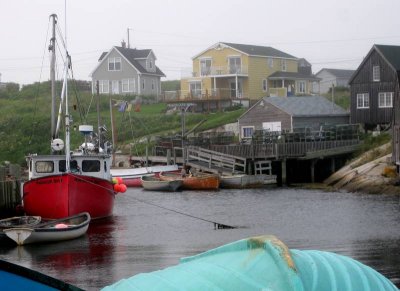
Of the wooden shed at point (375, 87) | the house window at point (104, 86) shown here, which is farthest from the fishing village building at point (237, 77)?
the wooden shed at point (375, 87)

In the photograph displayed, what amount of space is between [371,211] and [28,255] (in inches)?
635

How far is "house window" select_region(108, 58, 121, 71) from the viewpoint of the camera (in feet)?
275

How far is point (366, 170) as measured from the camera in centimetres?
4262

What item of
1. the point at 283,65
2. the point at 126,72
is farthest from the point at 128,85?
the point at 283,65

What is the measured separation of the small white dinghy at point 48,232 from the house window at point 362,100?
33849 mm

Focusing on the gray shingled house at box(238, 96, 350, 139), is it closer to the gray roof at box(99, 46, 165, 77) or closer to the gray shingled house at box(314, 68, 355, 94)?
the gray roof at box(99, 46, 165, 77)

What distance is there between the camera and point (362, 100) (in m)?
54.9

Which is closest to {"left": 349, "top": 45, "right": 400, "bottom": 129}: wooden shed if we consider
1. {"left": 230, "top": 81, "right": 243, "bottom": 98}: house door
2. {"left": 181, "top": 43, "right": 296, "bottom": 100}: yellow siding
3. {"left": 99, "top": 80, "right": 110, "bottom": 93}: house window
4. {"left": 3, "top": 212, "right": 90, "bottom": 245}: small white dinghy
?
{"left": 230, "top": 81, "right": 243, "bottom": 98}: house door

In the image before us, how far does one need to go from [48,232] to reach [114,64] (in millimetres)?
62342

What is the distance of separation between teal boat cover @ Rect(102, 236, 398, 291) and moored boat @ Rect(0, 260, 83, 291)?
24.7 inches

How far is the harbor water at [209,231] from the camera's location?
19203mm

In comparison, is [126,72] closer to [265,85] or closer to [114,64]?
[114,64]

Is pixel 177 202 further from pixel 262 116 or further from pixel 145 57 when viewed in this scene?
pixel 145 57

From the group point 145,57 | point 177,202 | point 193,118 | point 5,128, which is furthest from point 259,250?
point 145,57
